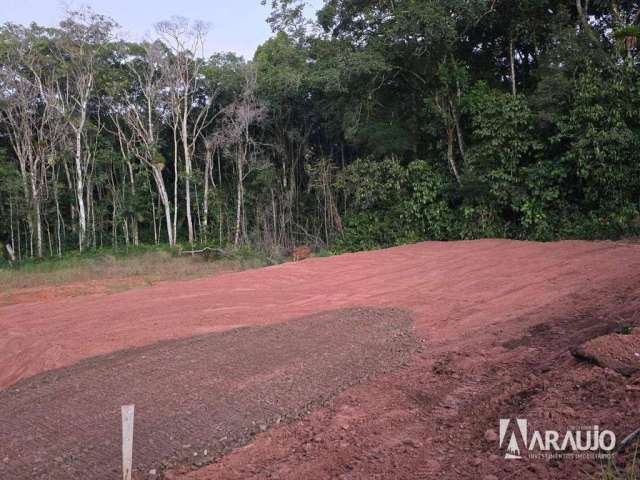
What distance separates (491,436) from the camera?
11.1 feet

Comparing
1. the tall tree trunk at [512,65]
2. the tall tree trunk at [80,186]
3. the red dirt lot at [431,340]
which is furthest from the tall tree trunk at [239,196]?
→ the tall tree trunk at [512,65]

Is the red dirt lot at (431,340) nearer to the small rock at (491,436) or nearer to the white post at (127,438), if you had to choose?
the small rock at (491,436)

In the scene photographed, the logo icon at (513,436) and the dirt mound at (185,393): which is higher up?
the logo icon at (513,436)

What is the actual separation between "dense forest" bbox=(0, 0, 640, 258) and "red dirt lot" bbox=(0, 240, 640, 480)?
285 cm

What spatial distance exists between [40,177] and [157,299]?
2069 cm

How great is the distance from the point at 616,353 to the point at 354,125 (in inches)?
590

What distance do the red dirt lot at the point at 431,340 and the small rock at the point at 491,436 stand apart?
0.01 m

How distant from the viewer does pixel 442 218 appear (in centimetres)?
1664

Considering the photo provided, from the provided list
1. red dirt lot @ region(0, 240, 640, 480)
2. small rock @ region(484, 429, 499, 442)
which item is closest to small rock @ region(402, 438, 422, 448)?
red dirt lot @ region(0, 240, 640, 480)

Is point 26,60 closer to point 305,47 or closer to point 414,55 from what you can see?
point 305,47

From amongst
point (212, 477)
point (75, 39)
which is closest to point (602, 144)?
point (212, 477)

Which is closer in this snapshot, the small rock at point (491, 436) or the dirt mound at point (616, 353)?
the small rock at point (491, 436)

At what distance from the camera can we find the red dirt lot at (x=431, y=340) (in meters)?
3.41

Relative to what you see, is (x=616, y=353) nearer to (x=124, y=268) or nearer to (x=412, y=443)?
(x=412, y=443)
